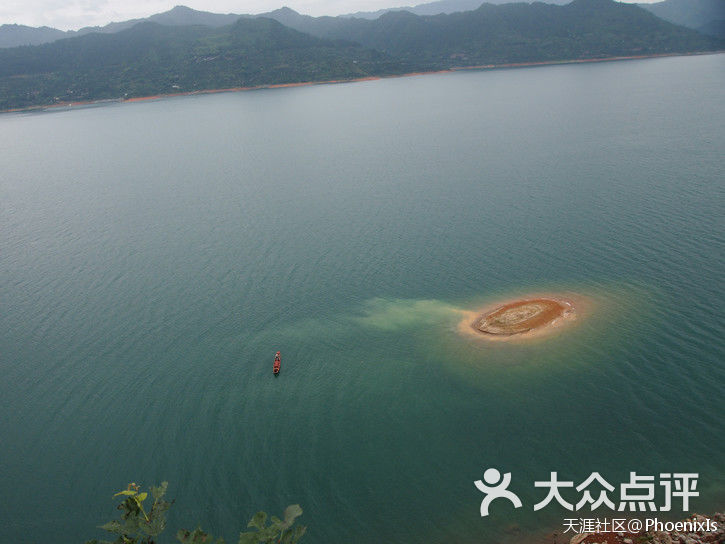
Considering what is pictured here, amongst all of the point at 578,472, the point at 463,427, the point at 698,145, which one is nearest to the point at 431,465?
the point at 463,427

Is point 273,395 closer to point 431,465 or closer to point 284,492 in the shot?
point 284,492

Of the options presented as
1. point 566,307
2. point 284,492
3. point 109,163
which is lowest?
point 284,492
